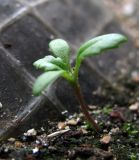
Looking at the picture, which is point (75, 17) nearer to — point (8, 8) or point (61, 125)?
point (8, 8)

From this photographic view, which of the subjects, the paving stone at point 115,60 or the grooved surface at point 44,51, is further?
the paving stone at point 115,60

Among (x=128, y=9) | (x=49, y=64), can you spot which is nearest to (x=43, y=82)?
(x=49, y=64)

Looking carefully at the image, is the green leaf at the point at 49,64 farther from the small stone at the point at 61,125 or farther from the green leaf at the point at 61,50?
the small stone at the point at 61,125

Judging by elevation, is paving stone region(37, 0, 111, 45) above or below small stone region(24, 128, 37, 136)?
above

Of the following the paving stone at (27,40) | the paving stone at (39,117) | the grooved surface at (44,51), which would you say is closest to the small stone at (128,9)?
the grooved surface at (44,51)

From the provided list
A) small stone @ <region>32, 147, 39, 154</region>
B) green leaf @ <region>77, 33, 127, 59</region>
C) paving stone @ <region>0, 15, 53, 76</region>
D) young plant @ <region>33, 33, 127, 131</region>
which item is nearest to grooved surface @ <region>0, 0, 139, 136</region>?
paving stone @ <region>0, 15, 53, 76</region>

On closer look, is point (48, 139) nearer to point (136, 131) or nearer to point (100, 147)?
point (100, 147)

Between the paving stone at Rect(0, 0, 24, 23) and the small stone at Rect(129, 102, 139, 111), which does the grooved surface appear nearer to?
the paving stone at Rect(0, 0, 24, 23)

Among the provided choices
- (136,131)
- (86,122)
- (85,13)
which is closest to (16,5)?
(85,13)
